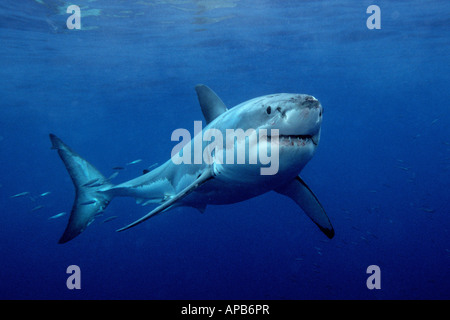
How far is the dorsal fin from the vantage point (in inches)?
213

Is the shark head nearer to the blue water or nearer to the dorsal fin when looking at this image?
the dorsal fin

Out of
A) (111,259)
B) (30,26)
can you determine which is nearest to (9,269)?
(111,259)

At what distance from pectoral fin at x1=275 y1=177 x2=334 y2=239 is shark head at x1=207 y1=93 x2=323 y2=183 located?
1.58 m

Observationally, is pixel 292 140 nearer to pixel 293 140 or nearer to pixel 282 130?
pixel 293 140

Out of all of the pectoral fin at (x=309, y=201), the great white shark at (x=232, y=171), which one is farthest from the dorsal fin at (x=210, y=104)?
the pectoral fin at (x=309, y=201)

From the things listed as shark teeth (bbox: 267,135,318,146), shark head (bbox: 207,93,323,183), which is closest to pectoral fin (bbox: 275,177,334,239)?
shark head (bbox: 207,93,323,183)

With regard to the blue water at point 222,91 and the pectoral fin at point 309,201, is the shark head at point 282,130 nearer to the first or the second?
the pectoral fin at point 309,201

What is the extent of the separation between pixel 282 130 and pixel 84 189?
17.5 feet

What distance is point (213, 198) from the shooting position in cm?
511

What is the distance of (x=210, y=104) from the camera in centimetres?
549

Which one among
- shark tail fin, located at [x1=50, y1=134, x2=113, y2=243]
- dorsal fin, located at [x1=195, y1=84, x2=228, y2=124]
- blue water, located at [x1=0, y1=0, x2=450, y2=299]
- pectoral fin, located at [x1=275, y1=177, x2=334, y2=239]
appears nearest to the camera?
pectoral fin, located at [x1=275, y1=177, x2=334, y2=239]

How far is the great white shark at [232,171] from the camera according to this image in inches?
115

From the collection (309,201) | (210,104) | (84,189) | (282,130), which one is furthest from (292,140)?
(84,189)

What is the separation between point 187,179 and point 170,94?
28803 millimetres
